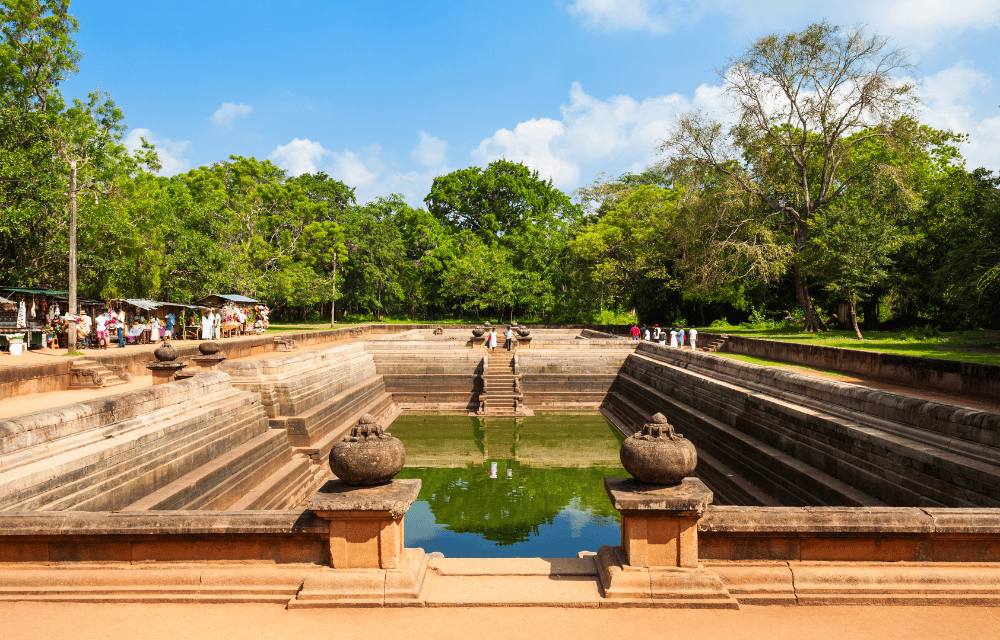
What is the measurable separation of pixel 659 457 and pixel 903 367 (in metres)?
10.0

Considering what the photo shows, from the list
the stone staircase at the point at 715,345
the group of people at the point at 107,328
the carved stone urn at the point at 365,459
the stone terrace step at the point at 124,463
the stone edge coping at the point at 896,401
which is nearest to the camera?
the carved stone urn at the point at 365,459

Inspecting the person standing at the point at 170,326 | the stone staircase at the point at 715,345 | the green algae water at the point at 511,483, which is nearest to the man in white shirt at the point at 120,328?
the person standing at the point at 170,326

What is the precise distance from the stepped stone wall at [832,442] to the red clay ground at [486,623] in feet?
7.50

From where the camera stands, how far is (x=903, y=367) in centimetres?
1080

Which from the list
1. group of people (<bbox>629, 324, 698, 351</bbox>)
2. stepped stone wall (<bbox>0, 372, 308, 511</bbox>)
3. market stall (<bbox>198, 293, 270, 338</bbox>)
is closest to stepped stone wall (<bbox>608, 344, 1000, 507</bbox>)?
stepped stone wall (<bbox>0, 372, 308, 511</bbox>)

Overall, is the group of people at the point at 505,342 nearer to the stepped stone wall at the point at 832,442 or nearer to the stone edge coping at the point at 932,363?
the stepped stone wall at the point at 832,442

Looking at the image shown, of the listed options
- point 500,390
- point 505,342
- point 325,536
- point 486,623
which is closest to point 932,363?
point 486,623

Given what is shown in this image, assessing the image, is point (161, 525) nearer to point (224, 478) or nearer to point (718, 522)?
point (718, 522)

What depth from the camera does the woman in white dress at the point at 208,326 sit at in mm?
22188

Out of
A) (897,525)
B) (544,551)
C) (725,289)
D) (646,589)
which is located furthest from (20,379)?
(725,289)

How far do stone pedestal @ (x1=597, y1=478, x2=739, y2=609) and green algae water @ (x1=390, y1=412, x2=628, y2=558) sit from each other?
394 cm

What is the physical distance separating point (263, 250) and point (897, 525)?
3615 cm

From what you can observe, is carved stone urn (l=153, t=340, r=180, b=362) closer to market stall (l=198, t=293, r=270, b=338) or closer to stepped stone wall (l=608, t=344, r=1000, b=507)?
stepped stone wall (l=608, t=344, r=1000, b=507)

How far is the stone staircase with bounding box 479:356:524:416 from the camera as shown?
17328 millimetres
